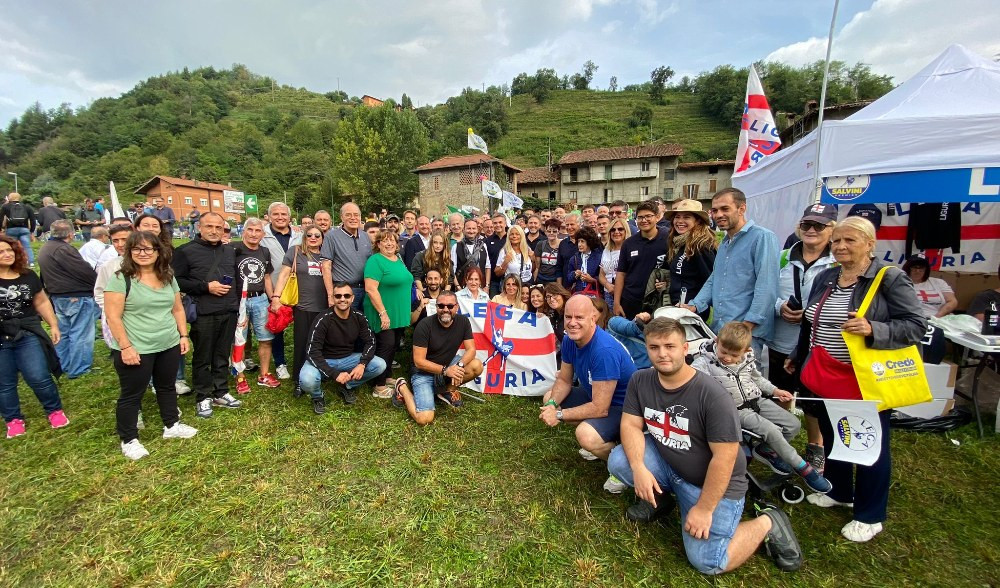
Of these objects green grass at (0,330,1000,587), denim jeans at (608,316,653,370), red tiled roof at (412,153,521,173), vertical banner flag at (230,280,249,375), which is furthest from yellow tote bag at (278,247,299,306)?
red tiled roof at (412,153,521,173)

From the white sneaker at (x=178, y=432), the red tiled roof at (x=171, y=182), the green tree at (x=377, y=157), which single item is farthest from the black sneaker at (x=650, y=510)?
the red tiled roof at (x=171, y=182)

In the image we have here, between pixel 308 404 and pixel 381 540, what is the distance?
2474mm

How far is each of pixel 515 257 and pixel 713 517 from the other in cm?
426

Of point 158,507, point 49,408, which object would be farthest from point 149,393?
point 158,507

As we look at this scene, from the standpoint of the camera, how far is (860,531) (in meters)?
2.62

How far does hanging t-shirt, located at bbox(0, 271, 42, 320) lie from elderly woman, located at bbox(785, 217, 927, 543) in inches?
257

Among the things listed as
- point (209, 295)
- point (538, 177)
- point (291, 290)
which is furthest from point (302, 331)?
point (538, 177)

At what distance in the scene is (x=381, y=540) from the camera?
2.70 m

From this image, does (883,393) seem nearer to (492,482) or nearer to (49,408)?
(492,482)

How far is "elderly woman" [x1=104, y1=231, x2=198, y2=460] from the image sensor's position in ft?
11.2

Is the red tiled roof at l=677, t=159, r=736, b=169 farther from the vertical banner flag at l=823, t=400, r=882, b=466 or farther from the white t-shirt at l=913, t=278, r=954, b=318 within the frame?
the vertical banner flag at l=823, t=400, r=882, b=466

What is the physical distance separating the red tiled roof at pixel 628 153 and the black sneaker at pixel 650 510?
47.5 m

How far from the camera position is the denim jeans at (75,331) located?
5.29 m

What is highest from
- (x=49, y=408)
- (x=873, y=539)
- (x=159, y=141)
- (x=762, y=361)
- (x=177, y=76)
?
(x=177, y=76)
